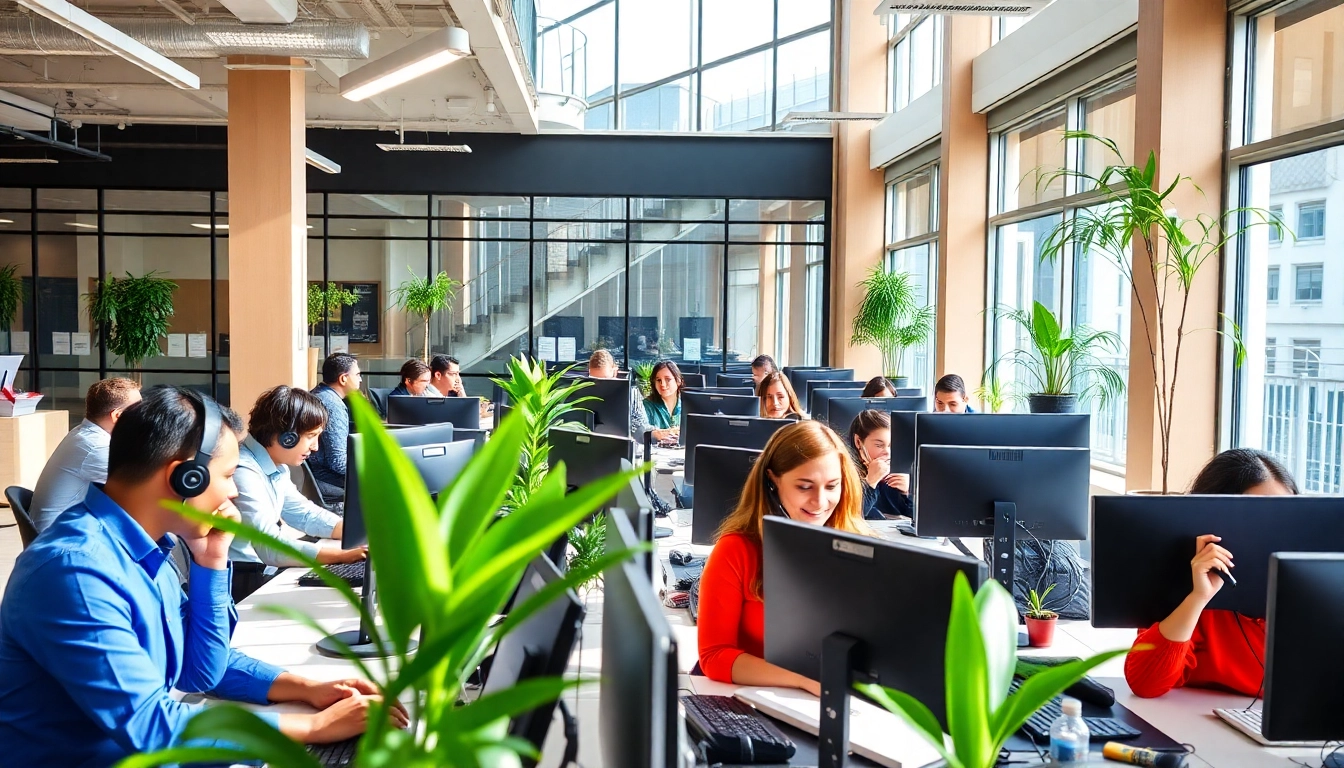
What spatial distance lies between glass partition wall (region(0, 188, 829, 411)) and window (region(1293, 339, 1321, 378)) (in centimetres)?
752

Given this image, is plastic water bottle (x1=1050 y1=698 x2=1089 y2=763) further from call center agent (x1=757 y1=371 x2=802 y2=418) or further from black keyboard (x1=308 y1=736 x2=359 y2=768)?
call center agent (x1=757 y1=371 x2=802 y2=418)

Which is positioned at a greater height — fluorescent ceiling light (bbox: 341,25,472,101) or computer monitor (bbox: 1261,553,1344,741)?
fluorescent ceiling light (bbox: 341,25,472,101)

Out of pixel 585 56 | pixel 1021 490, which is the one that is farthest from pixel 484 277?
pixel 1021 490

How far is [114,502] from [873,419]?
3.53 meters

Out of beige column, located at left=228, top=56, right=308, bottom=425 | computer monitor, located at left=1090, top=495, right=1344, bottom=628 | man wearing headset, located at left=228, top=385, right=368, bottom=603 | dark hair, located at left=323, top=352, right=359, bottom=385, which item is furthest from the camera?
beige column, located at left=228, top=56, right=308, bottom=425

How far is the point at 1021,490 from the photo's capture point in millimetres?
3145

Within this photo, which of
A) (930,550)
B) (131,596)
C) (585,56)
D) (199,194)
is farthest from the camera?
(585,56)

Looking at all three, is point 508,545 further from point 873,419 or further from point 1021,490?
point 873,419

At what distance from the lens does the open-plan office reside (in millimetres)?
1539

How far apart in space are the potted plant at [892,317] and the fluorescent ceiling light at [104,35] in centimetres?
609

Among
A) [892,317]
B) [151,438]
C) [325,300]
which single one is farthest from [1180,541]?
[325,300]

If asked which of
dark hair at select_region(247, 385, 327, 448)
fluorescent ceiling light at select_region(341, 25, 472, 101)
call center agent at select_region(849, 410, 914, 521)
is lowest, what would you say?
call center agent at select_region(849, 410, 914, 521)

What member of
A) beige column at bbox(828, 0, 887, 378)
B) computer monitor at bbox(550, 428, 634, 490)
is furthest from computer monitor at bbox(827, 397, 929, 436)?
beige column at bbox(828, 0, 887, 378)

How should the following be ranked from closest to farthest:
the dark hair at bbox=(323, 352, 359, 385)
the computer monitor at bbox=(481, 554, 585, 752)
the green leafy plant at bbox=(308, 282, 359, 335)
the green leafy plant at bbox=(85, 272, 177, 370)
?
the computer monitor at bbox=(481, 554, 585, 752)
the dark hair at bbox=(323, 352, 359, 385)
the green leafy plant at bbox=(85, 272, 177, 370)
the green leafy plant at bbox=(308, 282, 359, 335)
